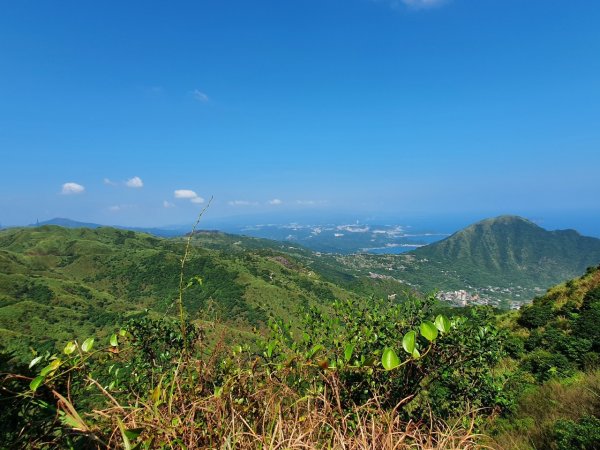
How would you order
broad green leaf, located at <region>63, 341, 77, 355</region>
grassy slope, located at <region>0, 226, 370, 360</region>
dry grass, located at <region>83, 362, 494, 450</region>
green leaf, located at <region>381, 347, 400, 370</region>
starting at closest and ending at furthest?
1. green leaf, located at <region>381, 347, 400, 370</region>
2. dry grass, located at <region>83, 362, 494, 450</region>
3. broad green leaf, located at <region>63, 341, 77, 355</region>
4. grassy slope, located at <region>0, 226, 370, 360</region>

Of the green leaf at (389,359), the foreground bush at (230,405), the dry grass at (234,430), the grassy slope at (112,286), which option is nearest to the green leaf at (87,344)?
the foreground bush at (230,405)

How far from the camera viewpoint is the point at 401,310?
7.68 m

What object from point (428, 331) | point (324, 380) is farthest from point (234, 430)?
point (428, 331)

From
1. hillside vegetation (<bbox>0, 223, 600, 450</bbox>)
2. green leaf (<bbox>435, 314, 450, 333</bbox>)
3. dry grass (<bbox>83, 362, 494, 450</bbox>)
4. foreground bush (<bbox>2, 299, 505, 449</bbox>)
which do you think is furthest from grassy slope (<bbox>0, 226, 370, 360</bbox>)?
green leaf (<bbox>435, 314, 450, 333</bbox>)

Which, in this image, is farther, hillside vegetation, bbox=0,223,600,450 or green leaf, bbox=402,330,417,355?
hillside vegetation, bbox=0,223,600,450

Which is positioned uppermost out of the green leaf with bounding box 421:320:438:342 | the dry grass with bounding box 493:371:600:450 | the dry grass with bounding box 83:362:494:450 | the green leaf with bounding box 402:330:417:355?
the green leaf with bounding box 421:320:438:342

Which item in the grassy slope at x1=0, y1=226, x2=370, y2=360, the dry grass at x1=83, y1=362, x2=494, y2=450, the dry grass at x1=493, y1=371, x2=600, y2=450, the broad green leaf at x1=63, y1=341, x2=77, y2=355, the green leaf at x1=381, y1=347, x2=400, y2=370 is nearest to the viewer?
the green leaf at x1=381, y1=347, x2=400, y2=370

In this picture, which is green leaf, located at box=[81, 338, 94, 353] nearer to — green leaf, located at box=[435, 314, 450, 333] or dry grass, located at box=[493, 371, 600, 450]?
green leaf, located at box=[435, 314, 450, 333]

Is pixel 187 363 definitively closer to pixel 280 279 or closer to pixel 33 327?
pixel 33 327

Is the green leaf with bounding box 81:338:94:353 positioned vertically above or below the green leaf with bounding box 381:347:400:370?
below

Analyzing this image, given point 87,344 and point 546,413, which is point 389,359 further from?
point 546,413

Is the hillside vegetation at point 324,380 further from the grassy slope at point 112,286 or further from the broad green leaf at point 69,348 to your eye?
the grassy slope at point 112,286

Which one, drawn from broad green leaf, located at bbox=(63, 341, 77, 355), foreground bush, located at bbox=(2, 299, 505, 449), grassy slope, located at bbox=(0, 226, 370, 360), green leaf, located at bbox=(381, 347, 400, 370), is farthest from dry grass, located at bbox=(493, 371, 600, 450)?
grassy slope, located at bbox=(0, 226, 370, 360)

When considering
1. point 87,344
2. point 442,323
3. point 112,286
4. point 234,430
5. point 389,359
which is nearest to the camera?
point 389,359
